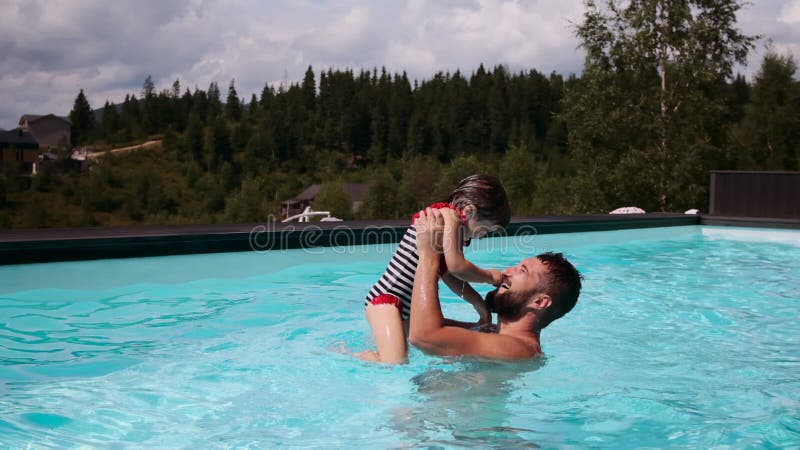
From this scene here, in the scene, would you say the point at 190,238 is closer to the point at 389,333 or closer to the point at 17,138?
the point at 389,333

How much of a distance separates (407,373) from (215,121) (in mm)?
114082

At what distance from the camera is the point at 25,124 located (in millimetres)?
122875

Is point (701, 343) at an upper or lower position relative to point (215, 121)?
lower

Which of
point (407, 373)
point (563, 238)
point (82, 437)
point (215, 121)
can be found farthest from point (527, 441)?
point (215, 121)

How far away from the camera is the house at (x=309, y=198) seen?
94.6 meters

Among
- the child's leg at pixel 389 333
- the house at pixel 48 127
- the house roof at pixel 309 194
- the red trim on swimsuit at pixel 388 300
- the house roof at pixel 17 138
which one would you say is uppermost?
the house at pixel 48 127

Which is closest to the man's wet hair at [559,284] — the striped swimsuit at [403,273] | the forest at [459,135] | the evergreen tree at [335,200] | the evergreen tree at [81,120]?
the striped swimsuit at [403,273]

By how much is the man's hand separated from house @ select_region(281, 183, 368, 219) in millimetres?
89360

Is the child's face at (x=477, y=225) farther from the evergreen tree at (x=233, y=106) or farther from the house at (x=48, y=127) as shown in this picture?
the house at (x=48, y=127)

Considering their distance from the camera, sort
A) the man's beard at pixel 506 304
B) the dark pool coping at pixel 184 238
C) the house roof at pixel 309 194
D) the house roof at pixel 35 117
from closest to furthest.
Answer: the man's beard at pixel 506 304 < the dark pool coping at pixel 184 238 < the house roof at pixel 309 194 < the house roof at pixel 35 117

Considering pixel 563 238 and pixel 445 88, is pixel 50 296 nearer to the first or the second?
pixel 563 238

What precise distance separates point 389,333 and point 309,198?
96508 millimetres

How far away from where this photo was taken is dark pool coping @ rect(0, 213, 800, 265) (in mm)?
5520

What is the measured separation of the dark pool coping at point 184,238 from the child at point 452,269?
3.22m
